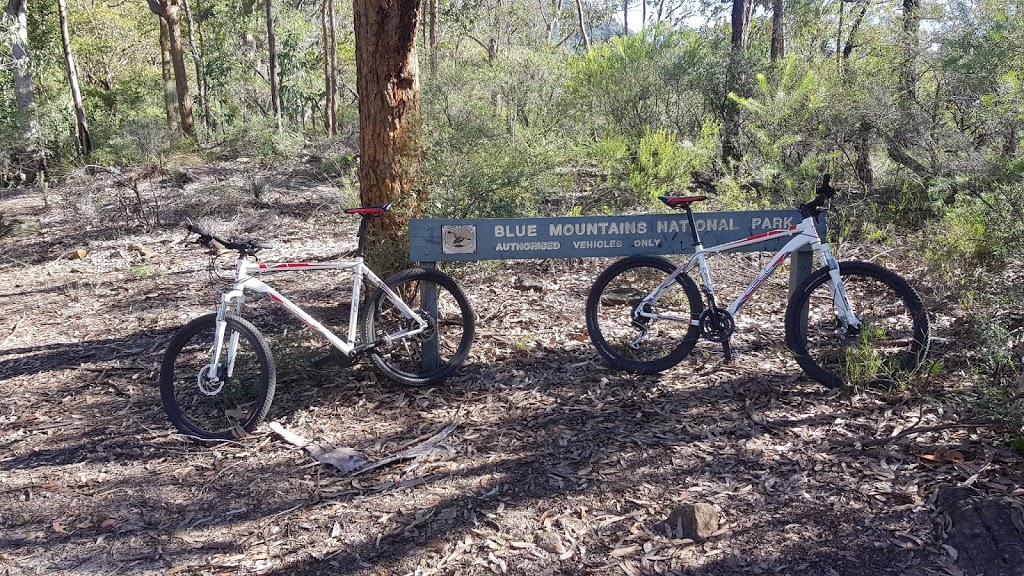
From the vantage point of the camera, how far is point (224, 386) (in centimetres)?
412

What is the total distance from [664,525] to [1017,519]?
1.43 m

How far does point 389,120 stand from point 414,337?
155 centimetres

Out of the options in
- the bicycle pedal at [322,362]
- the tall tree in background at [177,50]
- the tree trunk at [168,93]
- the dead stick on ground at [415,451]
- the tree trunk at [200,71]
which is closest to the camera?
the dead stick on ground at [415,451]

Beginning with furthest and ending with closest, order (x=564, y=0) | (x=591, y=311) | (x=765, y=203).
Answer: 1. (x=564, y=0)
2. (x=765, y=203)
3. (x=591, y=311)

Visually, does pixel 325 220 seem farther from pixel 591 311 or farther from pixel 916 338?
pixel 916 338

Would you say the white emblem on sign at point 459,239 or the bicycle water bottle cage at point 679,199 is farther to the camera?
the white emblem on sign at point 459,239

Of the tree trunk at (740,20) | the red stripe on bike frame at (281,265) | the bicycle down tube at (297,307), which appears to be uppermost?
the tree trunk at (740,20)

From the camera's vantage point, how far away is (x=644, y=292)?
19.8ft

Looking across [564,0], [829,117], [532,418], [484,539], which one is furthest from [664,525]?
[564,0]

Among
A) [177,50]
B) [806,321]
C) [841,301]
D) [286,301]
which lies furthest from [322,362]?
[177,50]

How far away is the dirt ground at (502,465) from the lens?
2.97 meters

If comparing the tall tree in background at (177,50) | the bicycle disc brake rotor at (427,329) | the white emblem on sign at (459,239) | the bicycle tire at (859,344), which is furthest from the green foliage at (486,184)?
the tall tree in background at (177,50)

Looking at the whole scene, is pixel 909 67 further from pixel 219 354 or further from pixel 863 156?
pixel 219 354

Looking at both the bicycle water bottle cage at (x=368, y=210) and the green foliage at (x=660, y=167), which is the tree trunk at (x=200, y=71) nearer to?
the green foliage at (x=660, y=167)
